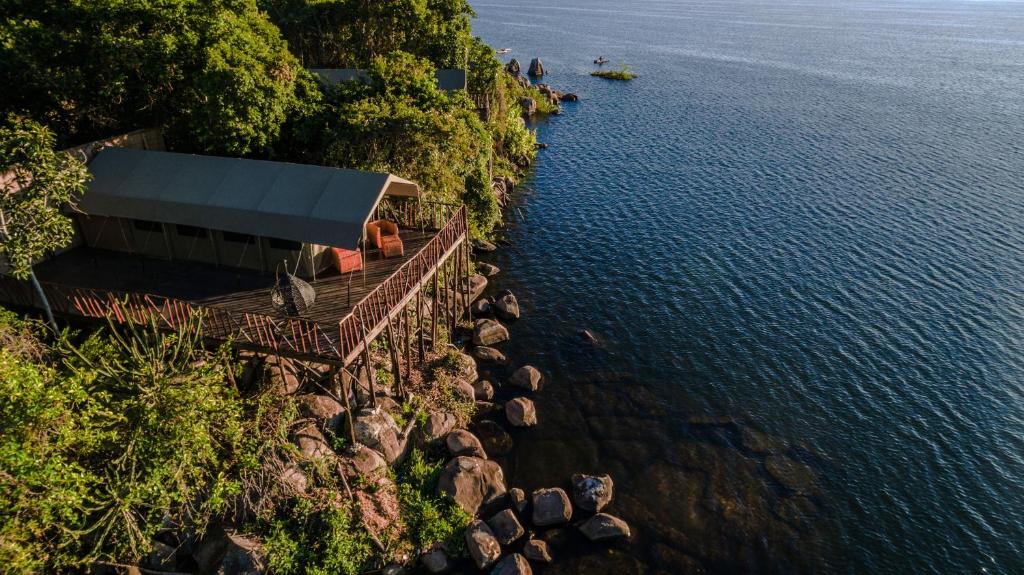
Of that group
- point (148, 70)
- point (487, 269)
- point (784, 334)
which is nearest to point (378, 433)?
point (487, 269)

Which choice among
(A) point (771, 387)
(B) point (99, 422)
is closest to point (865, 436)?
(A) point (771, 387)

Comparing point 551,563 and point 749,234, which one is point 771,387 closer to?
point 551,563

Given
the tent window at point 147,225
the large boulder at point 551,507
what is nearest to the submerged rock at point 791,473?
the large boulder at point 551,507

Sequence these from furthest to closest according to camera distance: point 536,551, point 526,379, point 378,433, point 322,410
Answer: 1. point 526,379
2. point 378,433
3. point 322,410
4. point 536,551

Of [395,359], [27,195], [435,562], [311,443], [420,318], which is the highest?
[27,195]

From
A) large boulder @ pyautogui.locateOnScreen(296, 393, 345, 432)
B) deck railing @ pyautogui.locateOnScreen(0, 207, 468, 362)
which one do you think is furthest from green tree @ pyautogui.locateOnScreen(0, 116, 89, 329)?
large boulder @ pyautogui.locateOnScreen(296, 393, 345, 432)

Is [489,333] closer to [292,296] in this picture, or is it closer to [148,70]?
[292,296]

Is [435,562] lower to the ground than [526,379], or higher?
lower

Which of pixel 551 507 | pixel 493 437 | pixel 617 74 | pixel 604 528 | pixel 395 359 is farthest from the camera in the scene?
pixel 617 74
